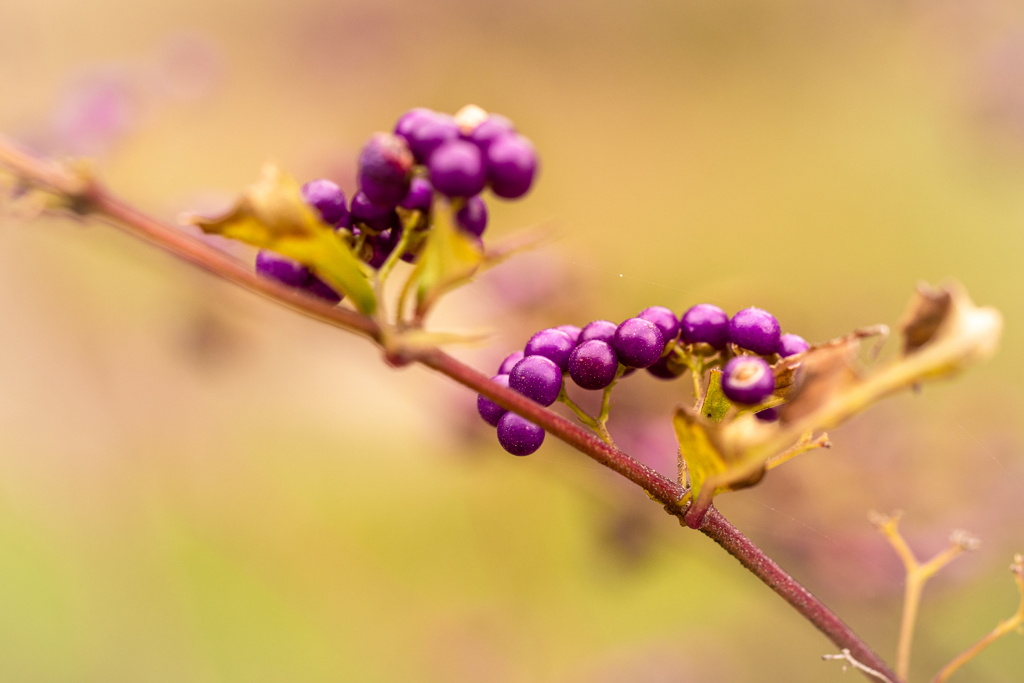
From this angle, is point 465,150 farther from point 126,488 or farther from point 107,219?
point 126,488

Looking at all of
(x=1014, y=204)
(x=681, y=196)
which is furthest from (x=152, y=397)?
(x=1014, y=204)

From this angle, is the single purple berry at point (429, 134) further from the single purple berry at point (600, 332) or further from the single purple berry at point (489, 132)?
the single purple berry at point (600, 332)

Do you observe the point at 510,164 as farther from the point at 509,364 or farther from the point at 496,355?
the point at 496,355

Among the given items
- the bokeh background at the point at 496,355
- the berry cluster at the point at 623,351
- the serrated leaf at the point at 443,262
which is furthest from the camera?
the bokeh background at the point at 496,355

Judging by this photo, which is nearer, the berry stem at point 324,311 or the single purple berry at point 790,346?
the berry stem at point 324,311

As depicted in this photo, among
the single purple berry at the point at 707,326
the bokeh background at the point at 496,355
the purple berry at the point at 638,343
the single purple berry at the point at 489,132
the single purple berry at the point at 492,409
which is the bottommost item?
the bokeh background at the point at 496,355

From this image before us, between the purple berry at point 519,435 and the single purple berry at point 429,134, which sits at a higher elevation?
the single purple berry at point 429,134

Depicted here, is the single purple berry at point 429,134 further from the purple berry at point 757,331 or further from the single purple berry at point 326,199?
the purple berry at point 757,331

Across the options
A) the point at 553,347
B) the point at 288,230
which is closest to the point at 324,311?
the point at 288,230

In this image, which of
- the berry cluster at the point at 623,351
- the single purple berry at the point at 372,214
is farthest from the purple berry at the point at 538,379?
the single purple berry at the point at 372,214

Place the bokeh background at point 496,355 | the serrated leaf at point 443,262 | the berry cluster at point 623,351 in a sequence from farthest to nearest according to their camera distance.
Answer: the bokeh background at point 496,355 < the berry cluster at point 623,351 < the serrated leaf at point 443,262
